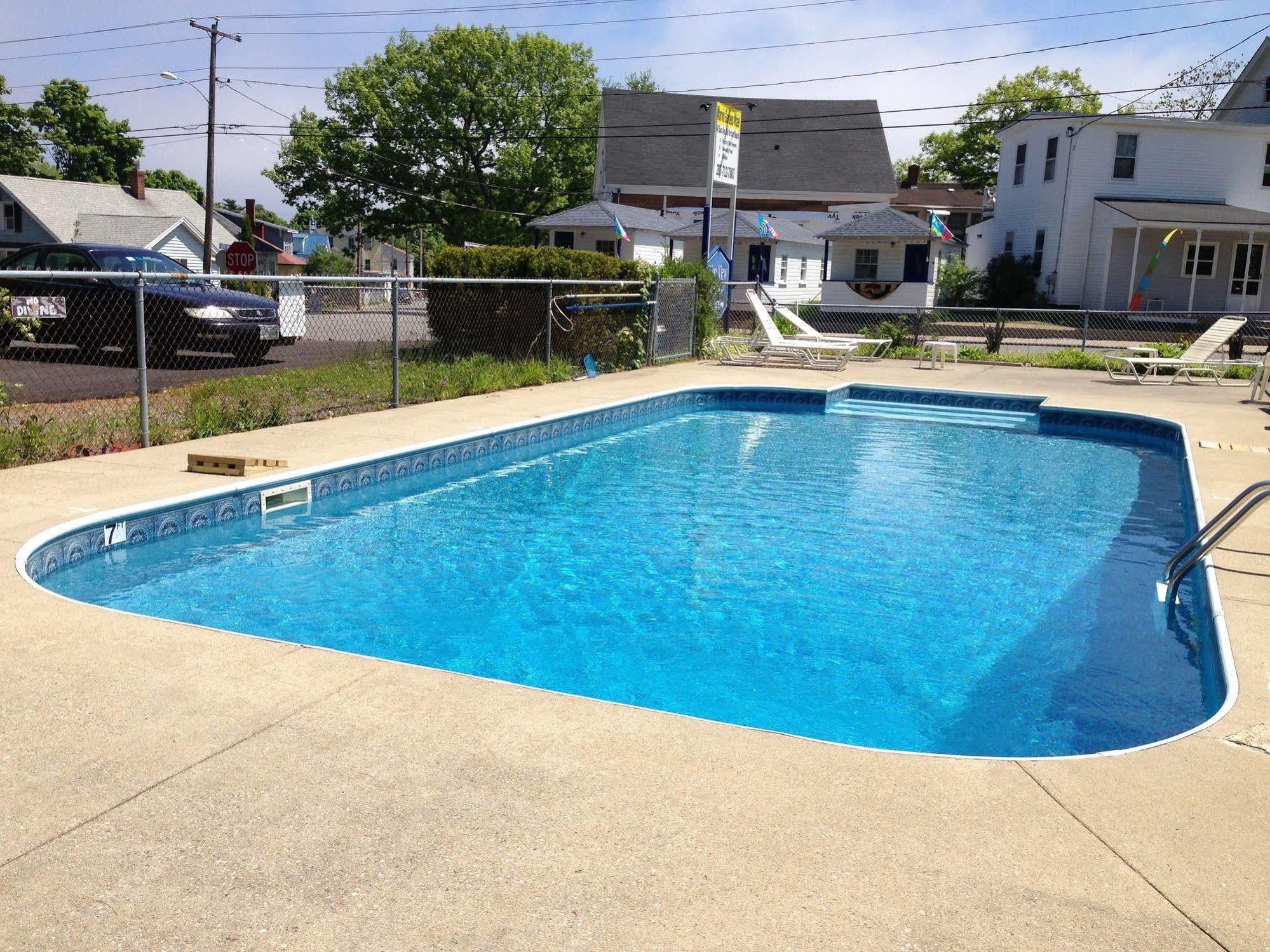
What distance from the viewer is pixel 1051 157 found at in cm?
3225

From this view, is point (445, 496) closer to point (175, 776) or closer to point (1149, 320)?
point (175, 776)

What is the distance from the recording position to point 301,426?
10.4 metres

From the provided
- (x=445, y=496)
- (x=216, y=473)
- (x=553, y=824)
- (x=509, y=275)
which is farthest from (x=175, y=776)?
(x=509, y=275)

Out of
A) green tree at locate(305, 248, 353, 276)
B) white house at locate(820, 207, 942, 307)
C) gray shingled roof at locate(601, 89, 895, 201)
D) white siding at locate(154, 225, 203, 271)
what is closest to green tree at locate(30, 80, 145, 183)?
green tree at locate(305, 248, 353, 276)

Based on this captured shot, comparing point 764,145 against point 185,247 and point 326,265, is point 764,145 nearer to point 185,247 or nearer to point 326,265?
point 185,247

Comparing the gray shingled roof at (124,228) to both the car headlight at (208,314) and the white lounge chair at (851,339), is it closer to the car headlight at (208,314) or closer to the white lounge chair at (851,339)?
the white lounge chair at (851,339)

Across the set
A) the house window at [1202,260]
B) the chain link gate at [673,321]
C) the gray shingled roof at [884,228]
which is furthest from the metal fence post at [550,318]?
the house window at [1202,260]

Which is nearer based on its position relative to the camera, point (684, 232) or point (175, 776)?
point (175, 776)

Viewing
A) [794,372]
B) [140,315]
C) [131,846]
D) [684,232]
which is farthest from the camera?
[684,232]

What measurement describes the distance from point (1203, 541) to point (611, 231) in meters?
29.2

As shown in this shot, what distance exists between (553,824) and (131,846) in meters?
1.16

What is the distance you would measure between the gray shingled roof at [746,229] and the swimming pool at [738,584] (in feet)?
71.3

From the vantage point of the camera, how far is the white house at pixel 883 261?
29547 millimetres

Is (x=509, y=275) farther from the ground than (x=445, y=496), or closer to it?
farther from the ground
